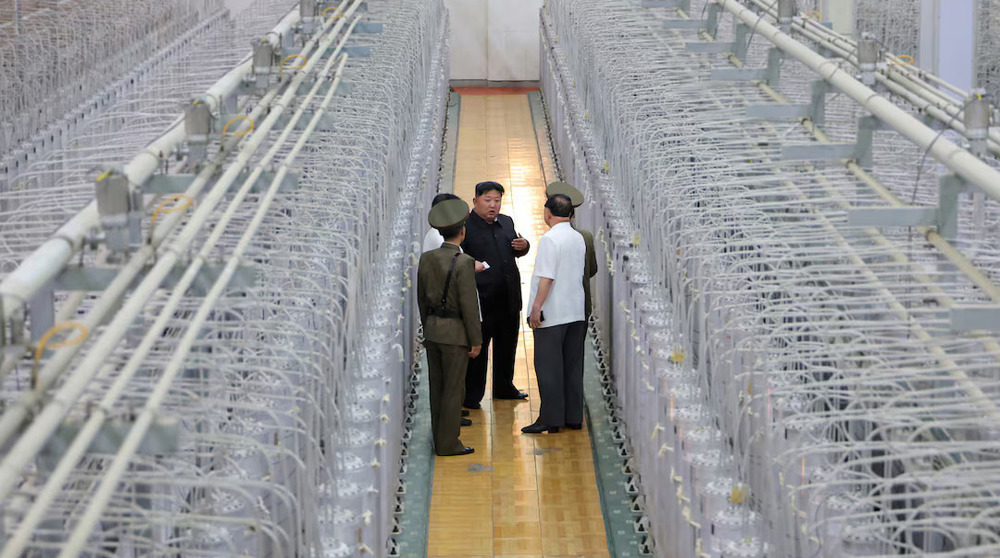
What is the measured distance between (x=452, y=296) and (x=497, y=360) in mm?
1043

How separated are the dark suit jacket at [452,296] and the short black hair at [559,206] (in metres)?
0.58

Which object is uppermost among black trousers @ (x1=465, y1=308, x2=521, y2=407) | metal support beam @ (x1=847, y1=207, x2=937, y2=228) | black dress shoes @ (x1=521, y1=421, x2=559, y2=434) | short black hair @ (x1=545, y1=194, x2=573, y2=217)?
metal support beam @ (x1=847, y1=207, x2=937, y2=228)

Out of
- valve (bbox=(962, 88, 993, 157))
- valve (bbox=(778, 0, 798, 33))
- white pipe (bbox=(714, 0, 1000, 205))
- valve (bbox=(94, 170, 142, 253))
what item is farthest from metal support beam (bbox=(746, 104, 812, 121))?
valve (bbox=(94, 170, 142, 253))

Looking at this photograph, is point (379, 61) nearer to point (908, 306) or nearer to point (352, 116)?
point (352, 116)

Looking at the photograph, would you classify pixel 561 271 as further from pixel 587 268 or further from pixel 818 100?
pixel 818 100

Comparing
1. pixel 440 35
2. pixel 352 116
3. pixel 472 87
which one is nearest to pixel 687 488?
pixel 352 116

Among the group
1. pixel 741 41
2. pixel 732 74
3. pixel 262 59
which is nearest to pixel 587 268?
pixel 732 74

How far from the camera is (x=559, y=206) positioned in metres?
6.85

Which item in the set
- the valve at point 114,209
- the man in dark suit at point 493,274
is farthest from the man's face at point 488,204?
the valve at point 114,209

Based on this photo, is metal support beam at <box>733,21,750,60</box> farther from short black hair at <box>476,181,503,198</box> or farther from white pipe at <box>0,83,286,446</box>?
white pipe at <box>0,83,286,446</box>

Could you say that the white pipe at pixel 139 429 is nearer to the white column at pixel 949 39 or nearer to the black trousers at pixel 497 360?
the black trousers at pixel 497 360

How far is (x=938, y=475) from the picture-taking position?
3.05 metres

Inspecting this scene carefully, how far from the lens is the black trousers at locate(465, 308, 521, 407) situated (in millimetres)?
7266

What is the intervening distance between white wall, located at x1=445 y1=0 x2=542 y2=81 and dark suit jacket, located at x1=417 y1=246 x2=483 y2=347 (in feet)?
38.9
